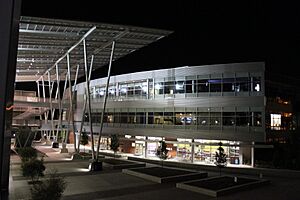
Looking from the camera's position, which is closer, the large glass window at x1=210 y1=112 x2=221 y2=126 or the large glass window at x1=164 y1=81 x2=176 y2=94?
the large glass window at x1=210 y1=112 x2=221 y2=126

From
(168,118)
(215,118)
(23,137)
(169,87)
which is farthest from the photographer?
(23,137)

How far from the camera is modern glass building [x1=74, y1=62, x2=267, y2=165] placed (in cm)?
3453

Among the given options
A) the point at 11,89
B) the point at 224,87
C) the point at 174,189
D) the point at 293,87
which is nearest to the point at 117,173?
the point at 174,189

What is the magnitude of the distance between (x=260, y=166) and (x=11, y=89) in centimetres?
3365

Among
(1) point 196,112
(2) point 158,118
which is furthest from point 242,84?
(2) point 158,118

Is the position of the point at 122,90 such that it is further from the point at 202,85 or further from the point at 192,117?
the point at 202,85

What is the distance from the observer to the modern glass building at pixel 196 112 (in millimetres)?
34531

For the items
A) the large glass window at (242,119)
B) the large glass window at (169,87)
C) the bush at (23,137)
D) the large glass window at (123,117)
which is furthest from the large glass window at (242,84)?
the bush at (23,137)

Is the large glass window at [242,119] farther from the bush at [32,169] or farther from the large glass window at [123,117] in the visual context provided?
the bush at [32,169]

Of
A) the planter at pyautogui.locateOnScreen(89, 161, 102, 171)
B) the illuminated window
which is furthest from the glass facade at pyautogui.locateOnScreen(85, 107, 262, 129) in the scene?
the planter at pyautogui.locateOnScreen(89, 161, 102, 171)

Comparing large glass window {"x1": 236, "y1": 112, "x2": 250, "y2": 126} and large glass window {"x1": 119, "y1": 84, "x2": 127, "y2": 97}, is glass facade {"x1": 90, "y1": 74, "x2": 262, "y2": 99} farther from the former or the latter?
large glass window {"x1": 236, "y1": 112, "x2": 250, "y2": 126}

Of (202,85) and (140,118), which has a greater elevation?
(202,85)

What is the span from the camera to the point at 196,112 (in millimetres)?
38219

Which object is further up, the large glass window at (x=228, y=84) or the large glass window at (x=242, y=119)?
the large glass window at (x=228, y=84)
